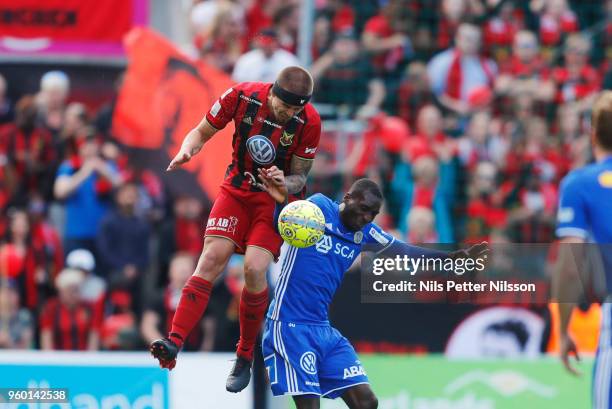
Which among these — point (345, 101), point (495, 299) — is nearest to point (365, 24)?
point (345, 101)

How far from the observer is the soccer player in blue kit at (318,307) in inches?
315

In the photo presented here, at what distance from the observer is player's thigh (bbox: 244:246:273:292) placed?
801 cm

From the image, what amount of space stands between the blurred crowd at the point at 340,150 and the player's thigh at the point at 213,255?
11.3 feet

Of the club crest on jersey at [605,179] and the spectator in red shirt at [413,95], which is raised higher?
the spectator in red shirt at [413,95]

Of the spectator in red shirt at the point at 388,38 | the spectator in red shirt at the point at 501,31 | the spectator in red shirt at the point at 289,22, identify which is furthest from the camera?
the spectator in red shirt at the point at 501,31

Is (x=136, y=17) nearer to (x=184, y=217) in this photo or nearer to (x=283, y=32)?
(x=283, y=32)

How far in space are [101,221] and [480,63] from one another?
486 cm

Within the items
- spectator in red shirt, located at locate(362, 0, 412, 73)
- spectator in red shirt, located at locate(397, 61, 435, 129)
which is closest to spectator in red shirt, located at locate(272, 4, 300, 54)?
spectator in red shirt, located at locate(362, 0, 412, 73)

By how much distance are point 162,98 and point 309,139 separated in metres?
4.72

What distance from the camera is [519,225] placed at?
13484 millimetres

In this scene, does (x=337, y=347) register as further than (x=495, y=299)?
No

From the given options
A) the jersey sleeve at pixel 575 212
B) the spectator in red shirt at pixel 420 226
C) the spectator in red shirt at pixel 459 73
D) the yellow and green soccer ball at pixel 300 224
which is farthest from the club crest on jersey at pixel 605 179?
the spectator in red shirt at pixel 459 73

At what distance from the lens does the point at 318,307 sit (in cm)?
816

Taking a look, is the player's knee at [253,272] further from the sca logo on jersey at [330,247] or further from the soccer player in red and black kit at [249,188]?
the sca logo on jersey at [330,247]
